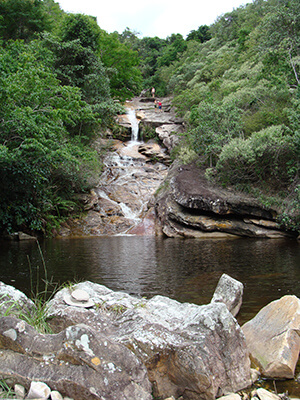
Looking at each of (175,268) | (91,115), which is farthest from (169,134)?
(175,268)

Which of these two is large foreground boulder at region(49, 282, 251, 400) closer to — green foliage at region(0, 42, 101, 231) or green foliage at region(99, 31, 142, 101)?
green foliage at region(0, 42, 101, 231)

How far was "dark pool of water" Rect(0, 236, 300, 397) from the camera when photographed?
5.62 metres

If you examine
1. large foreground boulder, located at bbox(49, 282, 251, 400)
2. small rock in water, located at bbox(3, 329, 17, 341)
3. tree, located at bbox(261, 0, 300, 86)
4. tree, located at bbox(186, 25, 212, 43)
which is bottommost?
large foreground boulder, located at bbox(49, 282, 251, 400)

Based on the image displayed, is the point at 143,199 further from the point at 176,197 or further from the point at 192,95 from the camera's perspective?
the point at 192,95

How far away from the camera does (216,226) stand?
14.4m

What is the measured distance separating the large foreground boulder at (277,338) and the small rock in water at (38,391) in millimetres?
2065

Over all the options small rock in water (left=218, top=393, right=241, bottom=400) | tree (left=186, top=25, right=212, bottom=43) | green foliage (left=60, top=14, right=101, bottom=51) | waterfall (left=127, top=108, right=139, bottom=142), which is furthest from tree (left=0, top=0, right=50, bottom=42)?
tree (left=186, top=25, right=212, bottom=43)

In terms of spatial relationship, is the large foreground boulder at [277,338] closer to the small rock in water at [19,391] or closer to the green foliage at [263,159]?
the small rock in water at [19,391]

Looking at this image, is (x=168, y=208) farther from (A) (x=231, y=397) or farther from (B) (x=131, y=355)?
(B) (x=131, y=355)

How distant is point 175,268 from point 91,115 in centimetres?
940

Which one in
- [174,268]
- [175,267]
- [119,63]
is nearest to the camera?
[174,268]

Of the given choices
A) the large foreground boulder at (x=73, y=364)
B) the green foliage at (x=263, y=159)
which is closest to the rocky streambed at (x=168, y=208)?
the green foliage at (x=263, y=159)

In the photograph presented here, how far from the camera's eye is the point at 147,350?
101 inches

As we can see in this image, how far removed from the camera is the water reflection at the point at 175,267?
5.73 metres
